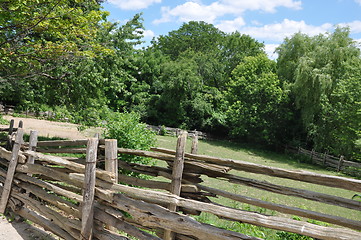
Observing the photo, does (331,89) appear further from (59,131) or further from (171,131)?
(59,131)

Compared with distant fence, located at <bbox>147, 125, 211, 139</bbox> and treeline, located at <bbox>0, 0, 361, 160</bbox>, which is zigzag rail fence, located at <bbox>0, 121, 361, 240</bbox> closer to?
treeline, located at <bbox>0, 0, 361, 160</bbox>

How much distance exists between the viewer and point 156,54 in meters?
39.2

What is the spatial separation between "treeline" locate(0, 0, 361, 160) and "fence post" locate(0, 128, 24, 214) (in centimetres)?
312

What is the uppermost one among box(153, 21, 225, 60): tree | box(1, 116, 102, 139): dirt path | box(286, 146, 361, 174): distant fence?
box(153, 21, 225, 60): tree

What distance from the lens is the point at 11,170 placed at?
523 centimetres

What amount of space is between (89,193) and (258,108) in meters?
27.4

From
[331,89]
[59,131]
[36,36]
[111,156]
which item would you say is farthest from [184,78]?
[111,156]

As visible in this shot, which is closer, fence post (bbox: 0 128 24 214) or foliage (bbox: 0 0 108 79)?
fence post (bbox: 0 128 24 214)

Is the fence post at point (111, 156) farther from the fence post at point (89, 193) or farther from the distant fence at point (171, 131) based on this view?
the distant fence at point (171, 131)

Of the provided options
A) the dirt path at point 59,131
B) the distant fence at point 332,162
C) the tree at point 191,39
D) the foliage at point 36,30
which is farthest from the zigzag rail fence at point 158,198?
the tree at point 191,39

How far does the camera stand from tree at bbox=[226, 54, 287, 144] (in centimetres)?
2870

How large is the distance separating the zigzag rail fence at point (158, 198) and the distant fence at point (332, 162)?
57.8 ft

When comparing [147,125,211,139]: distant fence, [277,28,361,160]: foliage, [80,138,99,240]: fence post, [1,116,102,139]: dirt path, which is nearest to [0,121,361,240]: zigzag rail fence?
[80,138,99,240]: fence post

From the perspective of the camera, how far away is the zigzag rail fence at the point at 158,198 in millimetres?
2998
